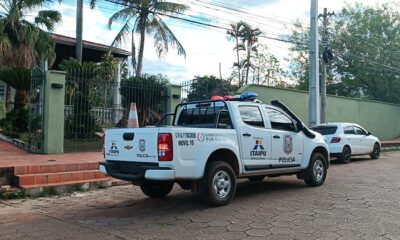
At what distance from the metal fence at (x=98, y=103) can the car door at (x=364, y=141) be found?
7.59 m

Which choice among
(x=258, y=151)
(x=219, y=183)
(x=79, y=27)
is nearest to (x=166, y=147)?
(x=219, y=183)

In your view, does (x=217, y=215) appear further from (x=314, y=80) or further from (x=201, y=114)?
(x=314, y=80)

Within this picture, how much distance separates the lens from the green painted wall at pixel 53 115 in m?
11.8

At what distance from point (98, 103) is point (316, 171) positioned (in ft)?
25.0

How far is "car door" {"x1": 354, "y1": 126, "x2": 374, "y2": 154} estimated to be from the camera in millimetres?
16259

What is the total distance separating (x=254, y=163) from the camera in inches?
314

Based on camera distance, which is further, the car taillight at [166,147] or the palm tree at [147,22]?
the palm tree at [147,22]

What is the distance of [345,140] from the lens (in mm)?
15273

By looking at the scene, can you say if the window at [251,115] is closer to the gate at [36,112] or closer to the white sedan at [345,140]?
the gate at [36,112]

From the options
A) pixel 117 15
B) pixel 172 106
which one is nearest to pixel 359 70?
pixel 117 15

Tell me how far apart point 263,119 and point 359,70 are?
27604 millimetres

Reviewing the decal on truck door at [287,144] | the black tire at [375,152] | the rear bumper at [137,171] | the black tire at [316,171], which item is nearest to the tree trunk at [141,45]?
the black tire at [375,152]

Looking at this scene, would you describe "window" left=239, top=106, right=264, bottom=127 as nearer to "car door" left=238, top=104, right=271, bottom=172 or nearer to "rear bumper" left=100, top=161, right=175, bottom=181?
"car door" left=238, top=104, right=271, bottom=172

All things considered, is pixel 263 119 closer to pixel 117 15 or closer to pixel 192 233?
pixel 192 233
